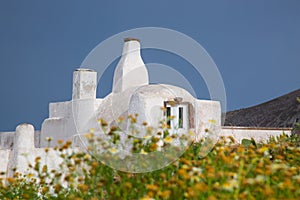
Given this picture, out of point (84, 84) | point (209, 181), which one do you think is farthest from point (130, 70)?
point (209, 181)

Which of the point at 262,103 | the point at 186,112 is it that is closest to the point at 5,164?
the point at 186,112

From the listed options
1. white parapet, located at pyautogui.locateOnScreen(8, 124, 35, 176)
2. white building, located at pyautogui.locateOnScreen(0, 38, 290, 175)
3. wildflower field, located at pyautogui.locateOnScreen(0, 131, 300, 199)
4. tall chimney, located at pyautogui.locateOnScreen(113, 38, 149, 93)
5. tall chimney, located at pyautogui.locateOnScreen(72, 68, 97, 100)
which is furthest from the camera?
tall chimney, located at pyautogui.locateOnScreen(72, 68, 97, 100)

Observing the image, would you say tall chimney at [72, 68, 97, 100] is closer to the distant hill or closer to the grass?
the distant hill

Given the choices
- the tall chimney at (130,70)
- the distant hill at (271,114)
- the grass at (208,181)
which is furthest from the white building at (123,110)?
the grass at (208,181)

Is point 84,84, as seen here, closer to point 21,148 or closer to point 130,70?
point 130,70

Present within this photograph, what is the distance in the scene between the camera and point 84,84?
21109 millimetres

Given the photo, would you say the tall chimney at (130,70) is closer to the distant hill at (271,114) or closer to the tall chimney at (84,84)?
the tall chimney at (84,84)

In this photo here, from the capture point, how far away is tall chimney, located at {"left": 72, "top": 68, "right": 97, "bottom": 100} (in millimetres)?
20969

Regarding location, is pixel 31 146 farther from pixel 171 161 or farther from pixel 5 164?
pixel 171 161

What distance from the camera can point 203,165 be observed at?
5262 mm

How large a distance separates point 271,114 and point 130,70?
1082 centimetres

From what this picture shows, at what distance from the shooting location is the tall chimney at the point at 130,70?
64.7ft

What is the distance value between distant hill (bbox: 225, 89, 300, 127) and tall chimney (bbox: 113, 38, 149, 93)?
338 inches

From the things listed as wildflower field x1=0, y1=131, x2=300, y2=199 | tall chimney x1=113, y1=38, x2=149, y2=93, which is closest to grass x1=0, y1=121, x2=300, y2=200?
wildflower field x1=0, y1=131, x2=300, y2=199
